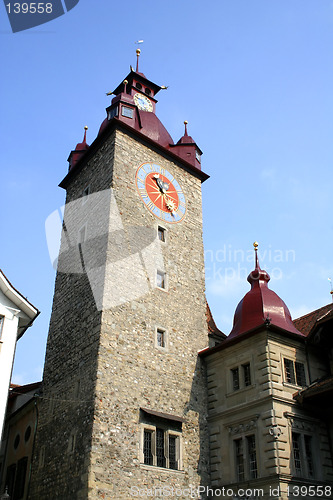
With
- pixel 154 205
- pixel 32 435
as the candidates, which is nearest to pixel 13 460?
pixel 32 435

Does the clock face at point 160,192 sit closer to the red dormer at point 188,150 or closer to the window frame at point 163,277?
the red dormer at point 188,150

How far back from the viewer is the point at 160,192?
23.9 meters

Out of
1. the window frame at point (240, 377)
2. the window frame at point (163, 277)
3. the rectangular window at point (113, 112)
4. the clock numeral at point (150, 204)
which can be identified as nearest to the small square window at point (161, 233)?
the clock numeral at point (150, 204)

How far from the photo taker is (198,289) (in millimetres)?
22812

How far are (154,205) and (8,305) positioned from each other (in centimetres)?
845

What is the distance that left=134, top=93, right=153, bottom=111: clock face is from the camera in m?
27.8

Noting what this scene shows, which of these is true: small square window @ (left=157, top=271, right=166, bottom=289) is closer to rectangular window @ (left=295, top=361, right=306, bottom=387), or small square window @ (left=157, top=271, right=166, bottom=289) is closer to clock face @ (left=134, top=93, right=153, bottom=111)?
rectangular window @ (left=295, top=361, right=306, bottom=387)

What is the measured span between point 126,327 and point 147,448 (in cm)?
409

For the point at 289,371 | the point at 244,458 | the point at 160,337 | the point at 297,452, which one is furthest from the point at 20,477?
the point at 289,371

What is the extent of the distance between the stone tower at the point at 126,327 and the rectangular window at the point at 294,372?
11.1 ft

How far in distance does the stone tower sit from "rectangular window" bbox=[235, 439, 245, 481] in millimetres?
1306

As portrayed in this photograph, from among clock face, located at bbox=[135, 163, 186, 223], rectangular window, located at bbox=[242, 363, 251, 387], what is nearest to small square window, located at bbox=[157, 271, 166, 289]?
clock face, located at bbox=[135, 163, 186, 223]

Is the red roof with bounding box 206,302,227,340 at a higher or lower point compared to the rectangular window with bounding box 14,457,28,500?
higher

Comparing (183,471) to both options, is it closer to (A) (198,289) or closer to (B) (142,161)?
(A) (198,289)
